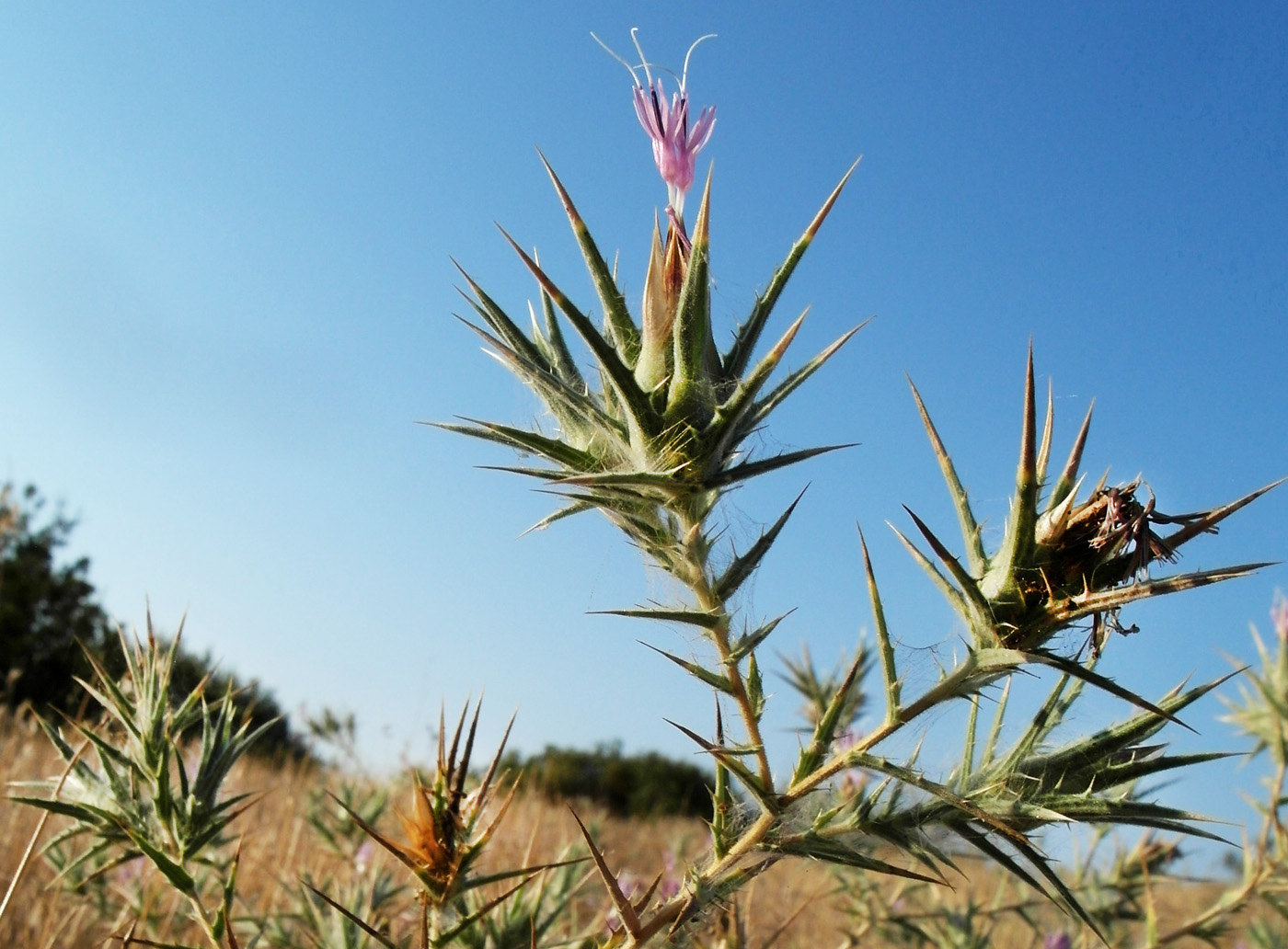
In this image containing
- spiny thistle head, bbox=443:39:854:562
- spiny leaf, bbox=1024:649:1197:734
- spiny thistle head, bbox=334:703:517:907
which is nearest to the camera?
spiny leaf, bbox=1024:649:1197:734

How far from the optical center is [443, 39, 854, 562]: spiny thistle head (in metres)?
0.75

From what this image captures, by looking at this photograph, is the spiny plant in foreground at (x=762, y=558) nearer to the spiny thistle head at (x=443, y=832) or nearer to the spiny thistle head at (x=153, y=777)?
the spiny thistle head at (x=443, y=832)

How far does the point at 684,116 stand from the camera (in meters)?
0.94

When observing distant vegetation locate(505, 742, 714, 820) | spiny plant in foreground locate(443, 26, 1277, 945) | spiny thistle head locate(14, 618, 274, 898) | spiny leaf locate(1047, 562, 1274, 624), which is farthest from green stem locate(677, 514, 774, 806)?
distant vegetation locate(505, 742, 714, 820)

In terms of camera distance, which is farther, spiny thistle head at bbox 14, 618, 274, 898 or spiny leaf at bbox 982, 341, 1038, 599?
spiny thistle head at bbox 14, 618, 274, 898

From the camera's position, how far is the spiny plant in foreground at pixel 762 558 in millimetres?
693

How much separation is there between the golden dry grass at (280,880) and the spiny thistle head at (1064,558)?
331mm

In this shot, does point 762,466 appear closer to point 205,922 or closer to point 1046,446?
point 1046,446

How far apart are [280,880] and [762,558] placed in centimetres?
135

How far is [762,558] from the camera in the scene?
2.78 ft

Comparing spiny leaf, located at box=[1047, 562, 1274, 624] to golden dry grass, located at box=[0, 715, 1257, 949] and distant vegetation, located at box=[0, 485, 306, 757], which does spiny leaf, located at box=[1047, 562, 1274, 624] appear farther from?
distant vegetation, located at box=[0, 485, 306, 757]

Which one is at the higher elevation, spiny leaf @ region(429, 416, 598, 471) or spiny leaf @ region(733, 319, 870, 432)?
spiny leaf @ region(733, 319, 870, 432)

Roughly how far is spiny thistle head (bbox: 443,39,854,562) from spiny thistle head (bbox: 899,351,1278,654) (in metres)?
0.18

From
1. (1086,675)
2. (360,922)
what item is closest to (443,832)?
(360,922)
